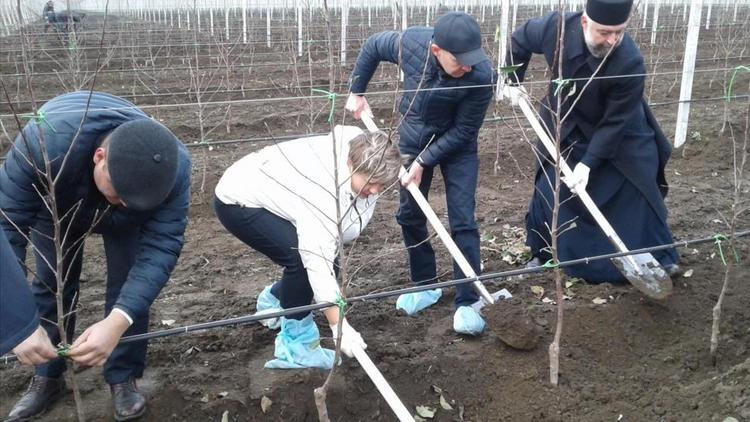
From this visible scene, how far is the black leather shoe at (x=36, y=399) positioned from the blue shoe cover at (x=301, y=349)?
861mm

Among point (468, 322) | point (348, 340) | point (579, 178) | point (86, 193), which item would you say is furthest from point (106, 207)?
point (579, 178)

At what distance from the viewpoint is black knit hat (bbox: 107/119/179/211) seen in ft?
6.15

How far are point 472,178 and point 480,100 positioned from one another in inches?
15.9

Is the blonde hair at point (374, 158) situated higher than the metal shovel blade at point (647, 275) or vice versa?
the blonde hair at point (374, 158)

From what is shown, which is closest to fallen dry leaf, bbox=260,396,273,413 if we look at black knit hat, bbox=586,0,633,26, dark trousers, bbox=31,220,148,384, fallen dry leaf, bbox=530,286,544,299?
dark trousers, bbox=31,220,148,384

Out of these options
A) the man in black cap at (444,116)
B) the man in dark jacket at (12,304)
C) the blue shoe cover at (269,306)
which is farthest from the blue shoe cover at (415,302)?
the man in dark jacket at (12,304)

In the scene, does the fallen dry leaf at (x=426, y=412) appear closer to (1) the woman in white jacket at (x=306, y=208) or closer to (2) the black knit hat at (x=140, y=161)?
(1) the woman in white jacket at (x=306, y=208)

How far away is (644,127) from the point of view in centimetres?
355

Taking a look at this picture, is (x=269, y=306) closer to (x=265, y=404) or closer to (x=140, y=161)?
(x=265, y=404)

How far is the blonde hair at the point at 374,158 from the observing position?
7.72ft

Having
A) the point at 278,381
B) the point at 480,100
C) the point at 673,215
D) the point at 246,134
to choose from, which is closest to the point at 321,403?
the point at 278,381

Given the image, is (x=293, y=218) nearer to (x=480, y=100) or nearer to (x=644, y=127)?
(x=480, y=100)

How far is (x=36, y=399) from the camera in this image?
8.25 feet

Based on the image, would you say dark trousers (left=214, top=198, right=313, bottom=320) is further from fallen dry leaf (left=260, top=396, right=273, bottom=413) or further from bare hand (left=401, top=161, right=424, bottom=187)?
bare hand (left=401, top=161, right=424, bottom=187)
